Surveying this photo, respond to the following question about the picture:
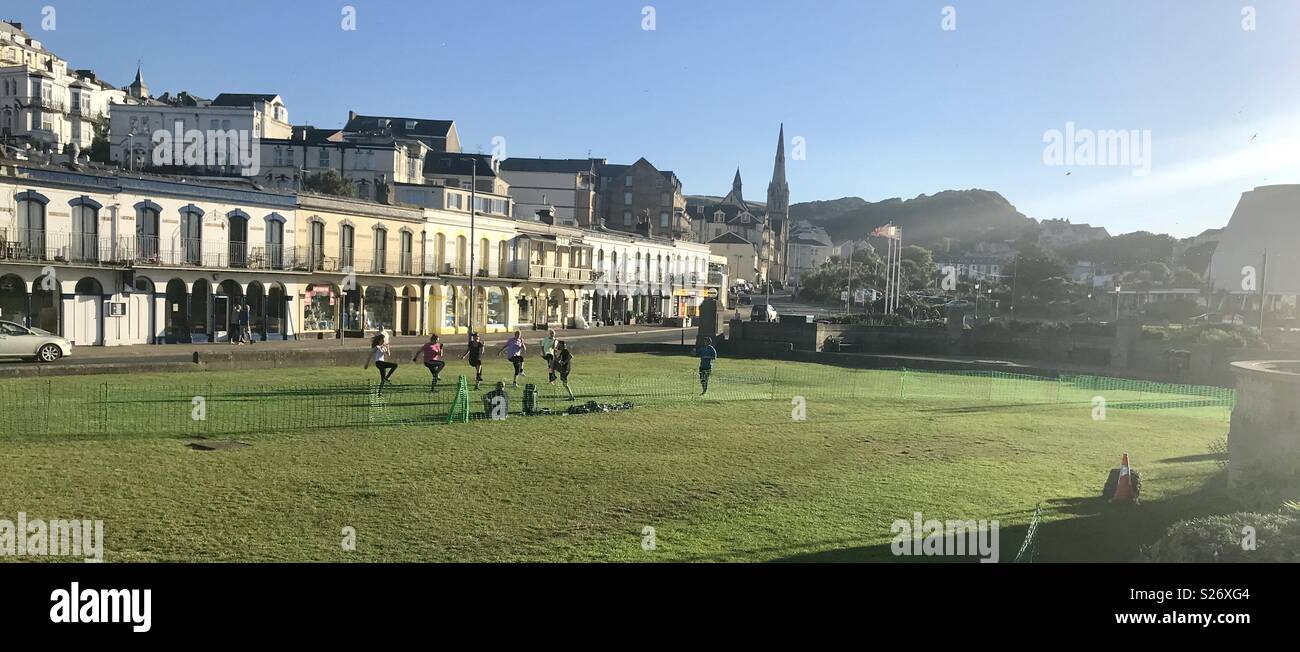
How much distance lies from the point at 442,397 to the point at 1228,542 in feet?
62.5

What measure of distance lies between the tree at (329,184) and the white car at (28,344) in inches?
1260

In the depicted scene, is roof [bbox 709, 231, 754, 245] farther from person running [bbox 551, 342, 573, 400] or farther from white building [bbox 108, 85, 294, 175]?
person running [bbox 551, 342, 573, 400]

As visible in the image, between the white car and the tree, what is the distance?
105 feet

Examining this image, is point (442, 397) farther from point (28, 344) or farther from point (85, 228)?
point (85, 228)

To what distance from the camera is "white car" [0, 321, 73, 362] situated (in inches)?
1011

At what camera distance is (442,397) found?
2364cm

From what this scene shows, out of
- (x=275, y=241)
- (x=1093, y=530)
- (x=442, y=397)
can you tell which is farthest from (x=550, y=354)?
(x=275, y=241)

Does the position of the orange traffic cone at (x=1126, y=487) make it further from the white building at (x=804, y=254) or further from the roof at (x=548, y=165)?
the white building at (x=804, y=254)

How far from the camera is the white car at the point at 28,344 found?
84.2ft

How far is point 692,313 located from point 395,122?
3739cm

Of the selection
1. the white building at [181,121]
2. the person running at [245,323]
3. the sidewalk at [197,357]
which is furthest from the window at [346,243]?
the white building at [181,121]

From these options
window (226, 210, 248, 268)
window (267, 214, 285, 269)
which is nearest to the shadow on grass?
window (226, 210, 248, 268)

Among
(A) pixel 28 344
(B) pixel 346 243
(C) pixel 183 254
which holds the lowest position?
(A) pixel 28 344

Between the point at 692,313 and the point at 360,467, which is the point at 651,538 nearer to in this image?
the point at 360,467
